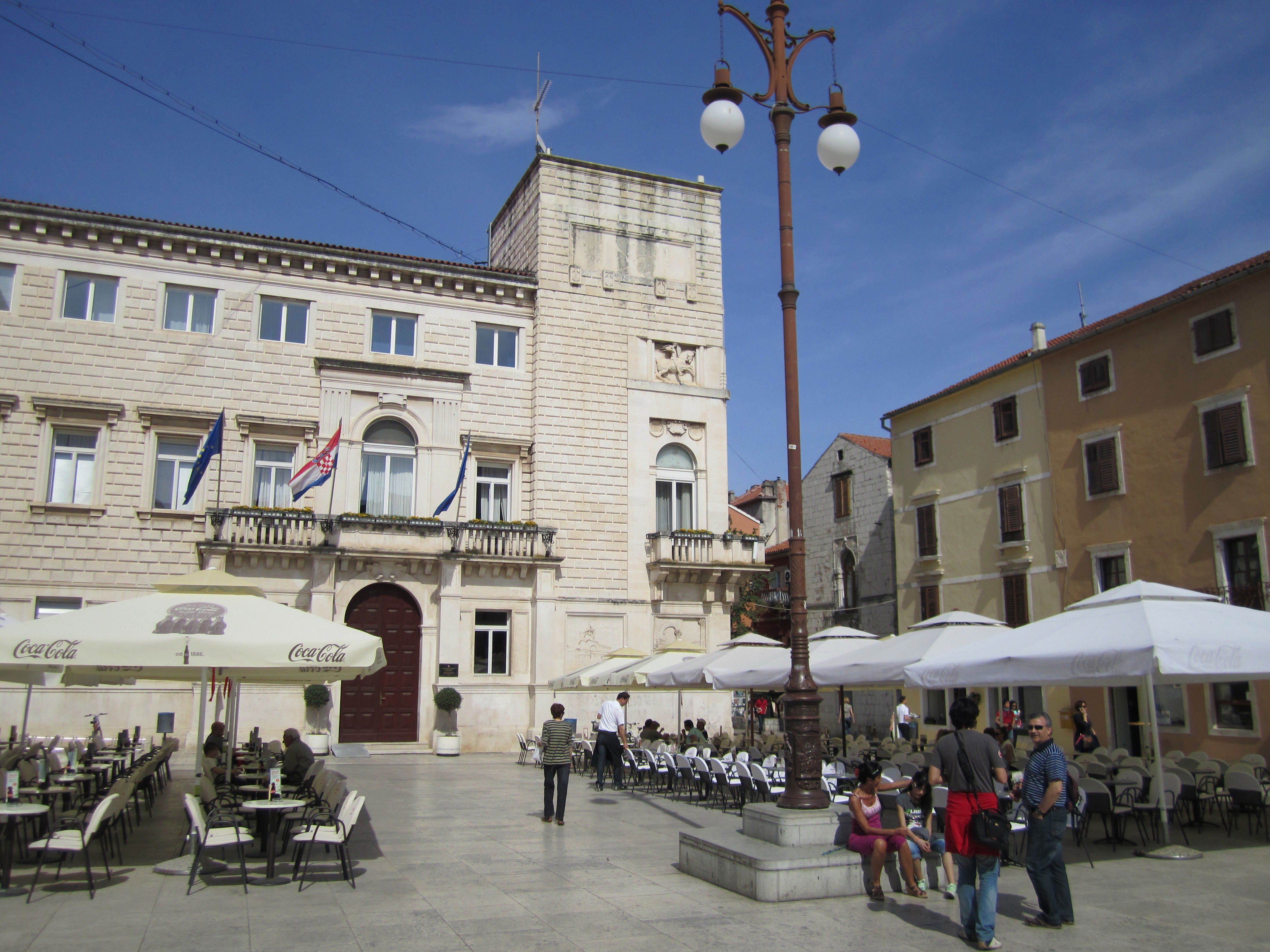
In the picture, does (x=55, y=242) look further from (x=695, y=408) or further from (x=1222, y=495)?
(x=1222, y=495)

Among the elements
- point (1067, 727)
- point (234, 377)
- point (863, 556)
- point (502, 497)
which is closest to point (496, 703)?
point (502, 497)

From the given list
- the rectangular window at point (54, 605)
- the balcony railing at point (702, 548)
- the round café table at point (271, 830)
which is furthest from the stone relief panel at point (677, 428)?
the round café table at point (271, 830)

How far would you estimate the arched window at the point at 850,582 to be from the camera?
Result: 39.5 metres

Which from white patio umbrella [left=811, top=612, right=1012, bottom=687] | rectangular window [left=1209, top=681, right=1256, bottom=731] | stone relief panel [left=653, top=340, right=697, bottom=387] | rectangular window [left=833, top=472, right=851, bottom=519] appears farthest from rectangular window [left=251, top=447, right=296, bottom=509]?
rectangular window [left=833, top=472, right=851, bottom=519]

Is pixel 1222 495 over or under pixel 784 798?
over

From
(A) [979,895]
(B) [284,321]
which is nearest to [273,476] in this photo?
(B) [284,321]

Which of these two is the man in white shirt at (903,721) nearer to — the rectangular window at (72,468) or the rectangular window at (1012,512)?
the rectangular window at (1012,512)

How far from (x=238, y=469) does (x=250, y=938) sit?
2031cm

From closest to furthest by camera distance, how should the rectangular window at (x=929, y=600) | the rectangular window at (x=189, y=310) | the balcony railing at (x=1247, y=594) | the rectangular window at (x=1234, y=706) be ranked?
the balcony railing at (x=1247, y=594)
the rectangular window at (x=1234, y=706)
the rectangular window at (x=189, y=310)
the rectangular window at (x=929, y=600)

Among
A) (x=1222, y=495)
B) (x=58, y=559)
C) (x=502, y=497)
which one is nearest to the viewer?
(x=1222, y=495)

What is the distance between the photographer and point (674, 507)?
99.1ft

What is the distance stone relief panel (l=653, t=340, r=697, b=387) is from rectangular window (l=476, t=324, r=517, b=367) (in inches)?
173

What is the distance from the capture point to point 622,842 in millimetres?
11883

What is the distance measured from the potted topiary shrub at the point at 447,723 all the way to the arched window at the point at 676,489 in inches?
320
